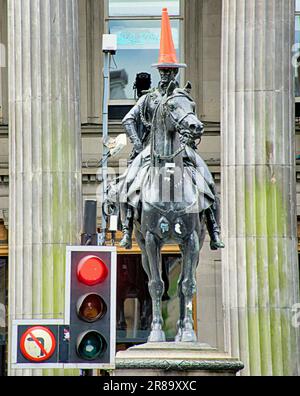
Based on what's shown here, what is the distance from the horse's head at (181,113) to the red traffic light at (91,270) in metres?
6.30

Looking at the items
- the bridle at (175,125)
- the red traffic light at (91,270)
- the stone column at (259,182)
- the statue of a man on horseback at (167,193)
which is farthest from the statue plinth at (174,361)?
the stone column at (259,182)

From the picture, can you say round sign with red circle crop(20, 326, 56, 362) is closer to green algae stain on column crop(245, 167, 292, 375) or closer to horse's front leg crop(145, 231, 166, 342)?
horse's front leg crop(145, 231, 166, 342)

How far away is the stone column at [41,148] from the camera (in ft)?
108

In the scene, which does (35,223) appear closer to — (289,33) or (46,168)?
(46,168)

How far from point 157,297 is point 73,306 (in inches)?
296

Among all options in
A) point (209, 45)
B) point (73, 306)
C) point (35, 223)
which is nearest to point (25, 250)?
point (35, 223)

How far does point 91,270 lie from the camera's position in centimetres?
1570

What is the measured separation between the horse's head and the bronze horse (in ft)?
0.04

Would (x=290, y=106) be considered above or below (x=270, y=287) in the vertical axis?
above

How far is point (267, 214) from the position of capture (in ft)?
109

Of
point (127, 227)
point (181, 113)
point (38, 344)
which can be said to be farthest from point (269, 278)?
point (38, 344)

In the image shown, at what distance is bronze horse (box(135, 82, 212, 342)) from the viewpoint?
2262 cm

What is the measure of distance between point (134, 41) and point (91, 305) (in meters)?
25.7

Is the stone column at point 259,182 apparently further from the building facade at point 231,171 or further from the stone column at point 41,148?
the stone column at point 41,148
